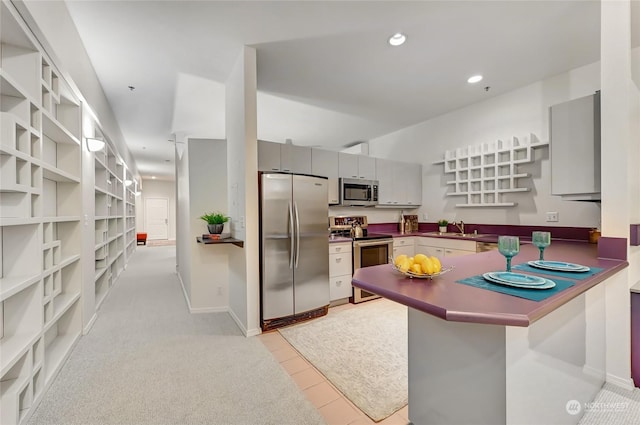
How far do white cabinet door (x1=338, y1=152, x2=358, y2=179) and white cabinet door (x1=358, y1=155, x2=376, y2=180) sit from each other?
0.08 metres

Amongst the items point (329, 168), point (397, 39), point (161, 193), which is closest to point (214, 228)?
point (329, 168)

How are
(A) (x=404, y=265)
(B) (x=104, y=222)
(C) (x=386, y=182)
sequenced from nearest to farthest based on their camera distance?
(A) (x=404, y=265) < (B) (x=104, y=222) < (C) (x=386, y=182)

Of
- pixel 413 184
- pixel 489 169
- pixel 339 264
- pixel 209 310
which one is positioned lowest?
pixel 209 310

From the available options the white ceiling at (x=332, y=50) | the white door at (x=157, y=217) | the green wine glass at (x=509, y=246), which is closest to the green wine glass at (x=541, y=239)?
the green wine glass at (x=509, y=246)

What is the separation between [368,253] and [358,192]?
3.35 ft

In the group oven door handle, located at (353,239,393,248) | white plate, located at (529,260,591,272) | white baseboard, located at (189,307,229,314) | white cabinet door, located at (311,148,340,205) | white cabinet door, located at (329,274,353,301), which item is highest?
white cabinet door, located at (311,148,340,205)

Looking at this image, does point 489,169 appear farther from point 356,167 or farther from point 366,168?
point 356,167

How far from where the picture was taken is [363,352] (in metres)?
2.46

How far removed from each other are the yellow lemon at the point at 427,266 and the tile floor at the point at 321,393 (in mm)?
1014

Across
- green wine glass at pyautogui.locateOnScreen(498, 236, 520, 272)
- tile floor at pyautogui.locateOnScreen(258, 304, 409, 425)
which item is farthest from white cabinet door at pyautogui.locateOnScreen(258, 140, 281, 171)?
green wine glass at pyautogui.locateOnScreen(498, 236, 520, 272)

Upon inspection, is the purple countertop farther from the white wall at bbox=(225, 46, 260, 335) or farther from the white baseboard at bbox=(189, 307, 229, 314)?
the white baseboard at bbox=(189, 307, 229, 314)

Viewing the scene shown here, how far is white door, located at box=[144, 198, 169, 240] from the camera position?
12.8 metres

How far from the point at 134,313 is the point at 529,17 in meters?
5.28

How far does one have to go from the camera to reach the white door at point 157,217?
12.8 metres
